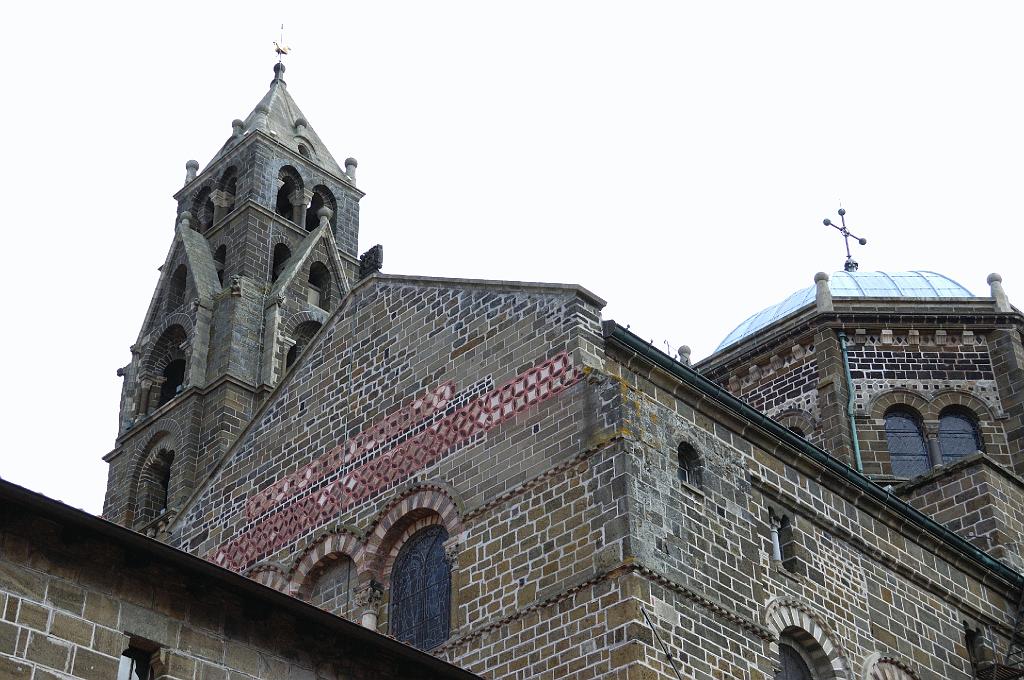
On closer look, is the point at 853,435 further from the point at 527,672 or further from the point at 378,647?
the point at 378,647

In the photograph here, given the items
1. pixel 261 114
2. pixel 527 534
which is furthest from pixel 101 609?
pixel 261 114

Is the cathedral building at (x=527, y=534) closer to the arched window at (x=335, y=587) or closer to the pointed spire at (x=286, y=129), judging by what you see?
the arched window at (x=335, y=587)

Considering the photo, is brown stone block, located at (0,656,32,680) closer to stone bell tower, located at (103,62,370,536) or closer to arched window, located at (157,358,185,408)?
stone bell tower, located at (103,62,370,536)

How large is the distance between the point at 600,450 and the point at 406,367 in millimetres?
5199

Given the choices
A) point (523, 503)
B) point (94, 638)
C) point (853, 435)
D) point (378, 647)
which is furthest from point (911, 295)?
point (94, 638)

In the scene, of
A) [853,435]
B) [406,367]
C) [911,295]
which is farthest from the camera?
[911,295]

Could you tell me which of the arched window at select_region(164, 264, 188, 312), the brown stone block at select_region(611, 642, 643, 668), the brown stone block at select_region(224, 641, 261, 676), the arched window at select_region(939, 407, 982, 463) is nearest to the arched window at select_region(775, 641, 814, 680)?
the brown stone block at select_region(611, 642, 643, 668)

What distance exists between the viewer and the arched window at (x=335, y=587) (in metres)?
24.0

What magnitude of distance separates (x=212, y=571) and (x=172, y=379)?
26.6 metres

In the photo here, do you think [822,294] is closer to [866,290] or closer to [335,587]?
[866,290]

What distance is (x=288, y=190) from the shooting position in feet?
149

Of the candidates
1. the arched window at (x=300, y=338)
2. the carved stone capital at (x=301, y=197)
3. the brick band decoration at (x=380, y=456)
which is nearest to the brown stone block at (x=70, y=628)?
the brick band decoration at (x=380, y=456)

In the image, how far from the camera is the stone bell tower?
38.5 m

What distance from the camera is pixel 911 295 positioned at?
128ft
